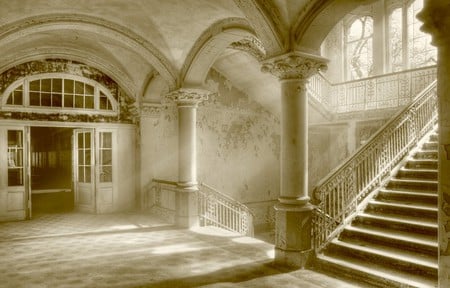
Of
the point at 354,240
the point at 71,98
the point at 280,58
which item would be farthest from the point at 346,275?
the point at 71,98

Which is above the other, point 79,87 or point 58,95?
→ point 79,87

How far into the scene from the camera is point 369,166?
6617mm

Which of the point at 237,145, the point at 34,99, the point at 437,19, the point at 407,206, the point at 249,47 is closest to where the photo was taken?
the point at 437,19

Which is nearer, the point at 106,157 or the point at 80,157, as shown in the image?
the point at 106,157

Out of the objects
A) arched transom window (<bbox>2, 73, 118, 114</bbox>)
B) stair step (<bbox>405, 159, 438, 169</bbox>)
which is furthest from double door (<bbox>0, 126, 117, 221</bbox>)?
stair step (<bbox>405, 159, 438, 169</bbox>)

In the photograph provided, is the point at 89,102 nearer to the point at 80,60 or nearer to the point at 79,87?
the point at 79,87

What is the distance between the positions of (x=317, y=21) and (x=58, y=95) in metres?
7.98

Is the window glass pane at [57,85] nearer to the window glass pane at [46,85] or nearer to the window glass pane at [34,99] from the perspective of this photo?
the window glass pane at [46,85]

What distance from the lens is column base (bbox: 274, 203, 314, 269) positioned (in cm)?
570

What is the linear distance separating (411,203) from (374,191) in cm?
65

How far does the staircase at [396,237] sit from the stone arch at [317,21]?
9.37ft

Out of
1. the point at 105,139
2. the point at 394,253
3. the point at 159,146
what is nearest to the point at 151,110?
the point at 159,146

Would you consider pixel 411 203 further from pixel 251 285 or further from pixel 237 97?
pixel 237 97

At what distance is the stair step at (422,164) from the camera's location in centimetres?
697
